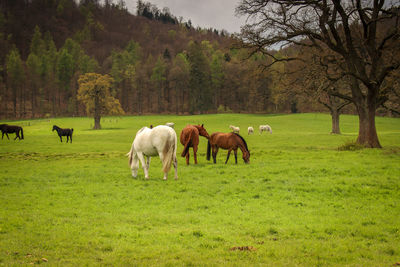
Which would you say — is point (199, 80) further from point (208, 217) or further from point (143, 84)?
point (208, 217)

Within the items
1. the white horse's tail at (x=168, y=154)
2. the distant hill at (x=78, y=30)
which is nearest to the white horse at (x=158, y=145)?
the white horse's tail at (x=168, y=154)

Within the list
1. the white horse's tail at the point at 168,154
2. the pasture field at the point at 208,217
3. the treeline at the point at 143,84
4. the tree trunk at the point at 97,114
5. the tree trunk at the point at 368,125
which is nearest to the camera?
the pasture field at the point at 208,217

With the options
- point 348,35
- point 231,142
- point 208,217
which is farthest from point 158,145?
point 348,35

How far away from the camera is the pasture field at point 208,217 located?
19.3ft

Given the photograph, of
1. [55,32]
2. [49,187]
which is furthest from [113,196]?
[55,32]

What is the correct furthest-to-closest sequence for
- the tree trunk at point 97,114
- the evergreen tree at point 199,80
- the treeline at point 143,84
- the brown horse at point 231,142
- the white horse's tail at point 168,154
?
the evergreen tree at point 199,80, the treeline at point 143,84, the tree trunk at point 97,114, the brown horse at point 231,142, the white horse's tail at point 168,154

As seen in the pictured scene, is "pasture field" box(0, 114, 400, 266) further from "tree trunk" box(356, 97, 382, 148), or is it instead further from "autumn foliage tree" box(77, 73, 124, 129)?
"autumn foliage tree" box(77, 73, 124, 129)

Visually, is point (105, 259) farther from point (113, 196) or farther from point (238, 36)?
point (238, 36)

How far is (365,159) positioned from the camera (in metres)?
17.2

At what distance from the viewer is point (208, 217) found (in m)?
8.34

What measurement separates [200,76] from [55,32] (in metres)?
109

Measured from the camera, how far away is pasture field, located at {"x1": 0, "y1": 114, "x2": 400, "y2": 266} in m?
5.89

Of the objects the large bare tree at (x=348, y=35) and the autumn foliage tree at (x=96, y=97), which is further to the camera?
the autumn foliage tree at (x=96, y=97)

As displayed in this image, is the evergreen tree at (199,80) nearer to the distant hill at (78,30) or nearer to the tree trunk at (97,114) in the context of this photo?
the tree trunk at (97,114)
